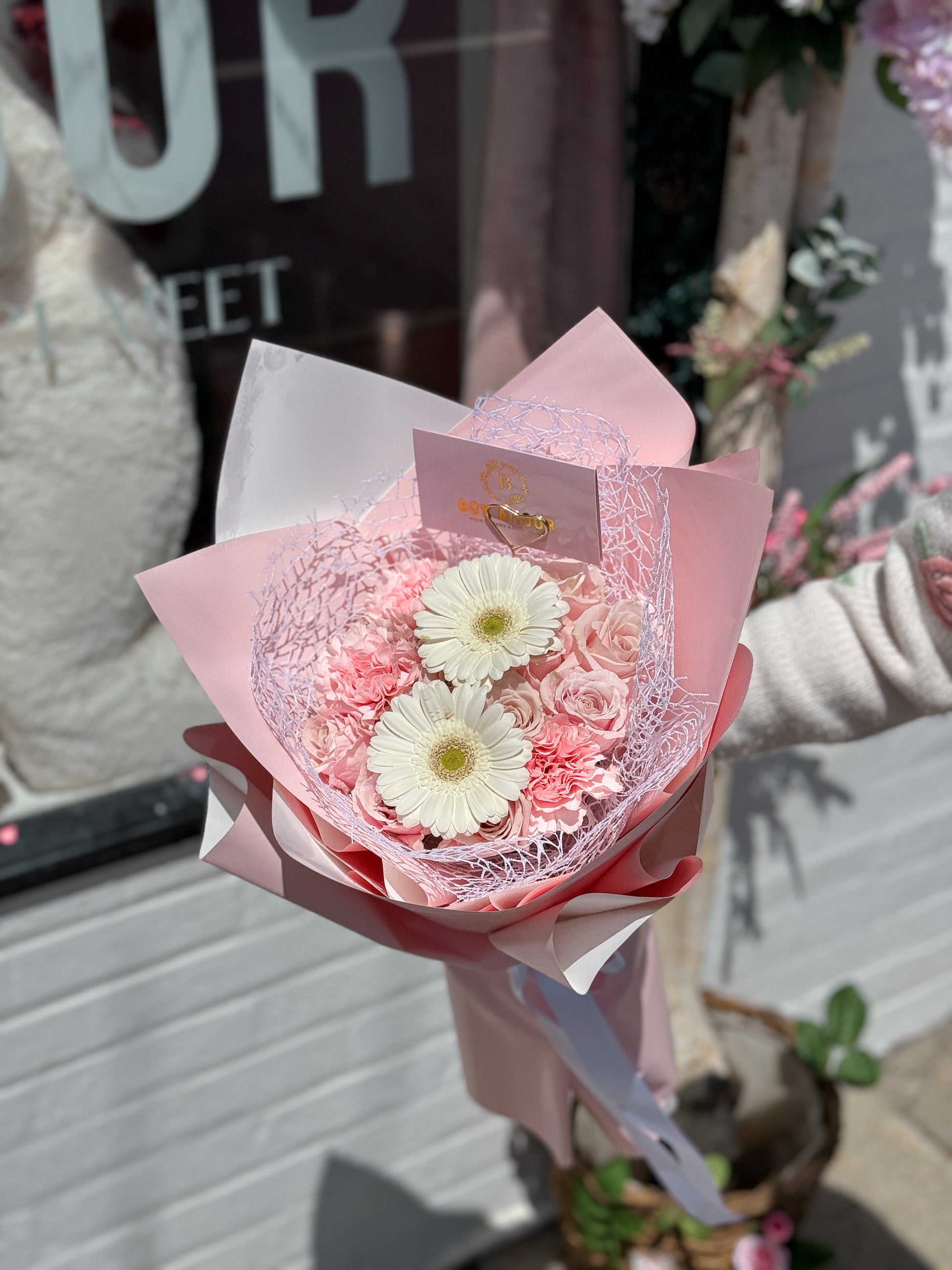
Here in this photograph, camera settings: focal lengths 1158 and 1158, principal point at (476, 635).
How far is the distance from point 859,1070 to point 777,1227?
28 centimetres

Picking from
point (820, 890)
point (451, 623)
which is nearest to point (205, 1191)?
point (820, 890)

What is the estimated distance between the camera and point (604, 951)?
0.70 meters

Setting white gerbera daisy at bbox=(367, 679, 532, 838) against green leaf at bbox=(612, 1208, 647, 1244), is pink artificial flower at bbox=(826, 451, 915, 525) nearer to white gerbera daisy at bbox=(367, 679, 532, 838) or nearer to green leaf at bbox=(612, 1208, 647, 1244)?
white gerbera daisy at bbox=(367, 679, 532, 838)

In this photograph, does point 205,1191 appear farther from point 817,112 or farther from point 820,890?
point 817,112

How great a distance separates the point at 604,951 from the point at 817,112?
118cm

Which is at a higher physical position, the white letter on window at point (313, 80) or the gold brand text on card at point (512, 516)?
the white letter on window at point (313, 80)

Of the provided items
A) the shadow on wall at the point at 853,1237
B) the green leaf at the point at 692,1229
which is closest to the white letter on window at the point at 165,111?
the green leaf at the point at 692,1229

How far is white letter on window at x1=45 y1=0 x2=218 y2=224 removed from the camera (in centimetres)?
123

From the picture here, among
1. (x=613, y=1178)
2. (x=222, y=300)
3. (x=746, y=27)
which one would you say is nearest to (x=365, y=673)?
(x=222, y=300)

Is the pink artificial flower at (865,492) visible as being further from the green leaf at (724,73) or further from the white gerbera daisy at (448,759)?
the white gerbera daisy at (448,759)

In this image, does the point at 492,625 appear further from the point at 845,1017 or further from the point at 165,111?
the point at 845,1017

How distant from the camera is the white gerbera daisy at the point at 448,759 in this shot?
704 millimetres

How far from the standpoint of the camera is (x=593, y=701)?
0.73 m

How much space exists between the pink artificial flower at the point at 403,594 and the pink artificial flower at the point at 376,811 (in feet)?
0.32
